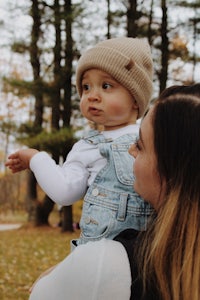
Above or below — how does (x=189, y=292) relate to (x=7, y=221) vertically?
above

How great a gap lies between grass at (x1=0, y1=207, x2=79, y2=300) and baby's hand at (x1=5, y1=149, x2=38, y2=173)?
15.5 ft

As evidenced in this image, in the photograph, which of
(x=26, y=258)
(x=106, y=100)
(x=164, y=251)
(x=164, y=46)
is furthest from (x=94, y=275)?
(x=164, y=46)

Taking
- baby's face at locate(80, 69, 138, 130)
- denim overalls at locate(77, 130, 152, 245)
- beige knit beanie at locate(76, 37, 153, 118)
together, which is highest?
beige knit beanie at locate(76, 37, 153, 118)

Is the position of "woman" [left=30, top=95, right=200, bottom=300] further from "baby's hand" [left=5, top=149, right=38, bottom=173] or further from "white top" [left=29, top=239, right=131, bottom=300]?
"baby's hand" [left=5, top=149, right=38, bottom=173]

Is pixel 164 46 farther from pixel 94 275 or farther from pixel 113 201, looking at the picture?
pixel 94 275

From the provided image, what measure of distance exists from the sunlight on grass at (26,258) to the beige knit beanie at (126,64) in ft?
16.2

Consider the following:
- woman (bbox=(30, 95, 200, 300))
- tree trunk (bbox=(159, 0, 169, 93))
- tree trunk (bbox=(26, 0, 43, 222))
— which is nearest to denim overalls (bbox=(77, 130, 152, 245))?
woman (bbox=(30, 95, 200, 300))

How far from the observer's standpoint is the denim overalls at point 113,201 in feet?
5.21

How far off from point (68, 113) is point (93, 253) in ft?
44.4

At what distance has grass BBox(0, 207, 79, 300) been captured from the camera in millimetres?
6902

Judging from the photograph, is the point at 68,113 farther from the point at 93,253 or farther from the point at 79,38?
the point at 93,253

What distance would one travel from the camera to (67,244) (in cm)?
1161

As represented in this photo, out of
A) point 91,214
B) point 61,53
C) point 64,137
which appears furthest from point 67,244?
point 91,214

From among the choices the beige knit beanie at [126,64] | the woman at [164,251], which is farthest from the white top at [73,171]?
the woman at [164,251]
